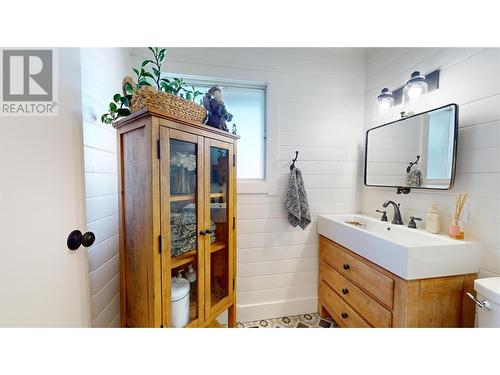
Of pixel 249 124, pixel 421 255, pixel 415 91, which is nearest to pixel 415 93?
pixel 415 91

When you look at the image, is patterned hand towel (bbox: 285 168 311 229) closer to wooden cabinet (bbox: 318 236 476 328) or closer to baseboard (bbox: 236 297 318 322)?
wooden cabinet (bbox: 318 236 476 328)

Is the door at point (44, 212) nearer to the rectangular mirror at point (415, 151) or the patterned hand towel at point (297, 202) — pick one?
the patterned hand towel at point (297, 202)

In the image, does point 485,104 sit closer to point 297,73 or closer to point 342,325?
point 297,73

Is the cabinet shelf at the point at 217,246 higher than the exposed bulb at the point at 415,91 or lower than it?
lower

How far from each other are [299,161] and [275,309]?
132 centimetres

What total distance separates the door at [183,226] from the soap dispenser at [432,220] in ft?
4.52

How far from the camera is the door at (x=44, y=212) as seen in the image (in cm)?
52

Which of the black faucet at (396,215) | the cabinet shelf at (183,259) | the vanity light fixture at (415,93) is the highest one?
the vanity light fixture at (415,93)

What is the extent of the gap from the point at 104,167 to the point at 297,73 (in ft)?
5.31

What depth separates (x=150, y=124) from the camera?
0.75m

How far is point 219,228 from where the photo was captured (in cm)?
115

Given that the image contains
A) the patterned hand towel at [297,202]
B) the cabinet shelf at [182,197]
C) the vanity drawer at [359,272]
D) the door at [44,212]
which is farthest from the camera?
the patterned hand towel at [297,202]

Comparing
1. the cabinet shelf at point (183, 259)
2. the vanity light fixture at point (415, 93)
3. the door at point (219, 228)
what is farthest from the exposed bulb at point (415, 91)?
the cabinet shelf at point (183, 259)
